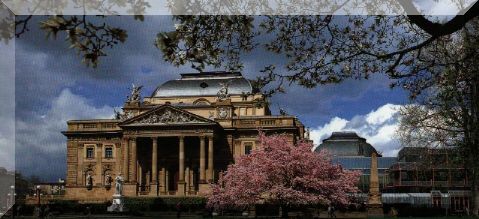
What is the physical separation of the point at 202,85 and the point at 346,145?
495 inches

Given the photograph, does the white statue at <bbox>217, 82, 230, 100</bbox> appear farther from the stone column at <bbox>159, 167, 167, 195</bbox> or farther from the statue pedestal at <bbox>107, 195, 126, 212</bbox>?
the statue pedestal at <bbox>107, 195, 126, 212</bbox>

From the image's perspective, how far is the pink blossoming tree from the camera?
27125 mm

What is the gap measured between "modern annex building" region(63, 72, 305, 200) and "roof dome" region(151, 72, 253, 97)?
37 cm

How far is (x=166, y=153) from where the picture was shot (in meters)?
47.7

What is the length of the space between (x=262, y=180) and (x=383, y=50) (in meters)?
19.3

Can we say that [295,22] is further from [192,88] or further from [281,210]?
[192,88]

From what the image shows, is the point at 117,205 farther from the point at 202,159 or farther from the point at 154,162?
the point at 202,159

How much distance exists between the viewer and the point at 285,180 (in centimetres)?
2778

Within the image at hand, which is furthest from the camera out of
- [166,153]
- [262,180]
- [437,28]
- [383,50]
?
[166,153]

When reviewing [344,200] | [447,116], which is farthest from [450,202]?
[447,116]

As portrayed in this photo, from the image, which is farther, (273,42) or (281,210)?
(281,210)

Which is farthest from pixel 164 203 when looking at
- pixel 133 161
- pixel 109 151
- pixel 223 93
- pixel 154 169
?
pixel 223 93

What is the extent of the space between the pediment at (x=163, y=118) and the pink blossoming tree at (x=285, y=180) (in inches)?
558

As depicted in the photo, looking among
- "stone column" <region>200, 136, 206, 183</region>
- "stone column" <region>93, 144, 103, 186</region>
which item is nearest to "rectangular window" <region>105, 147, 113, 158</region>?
"stone column" <region>93, 144, 103, 186</region>
